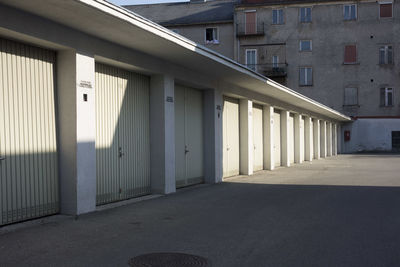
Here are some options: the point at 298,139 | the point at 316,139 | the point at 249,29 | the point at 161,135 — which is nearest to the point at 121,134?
the point at 161,135

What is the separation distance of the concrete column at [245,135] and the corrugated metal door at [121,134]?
24.8 ft

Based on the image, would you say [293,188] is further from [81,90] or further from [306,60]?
[306,60]

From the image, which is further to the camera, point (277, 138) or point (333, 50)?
point (333, 50)

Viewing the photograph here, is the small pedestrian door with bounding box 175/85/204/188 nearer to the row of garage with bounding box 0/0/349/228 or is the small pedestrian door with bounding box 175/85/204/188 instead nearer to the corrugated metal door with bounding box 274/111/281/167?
the row of garage with bounding box 0/0/349/228

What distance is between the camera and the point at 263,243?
666cm

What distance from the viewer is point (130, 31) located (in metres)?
9.39

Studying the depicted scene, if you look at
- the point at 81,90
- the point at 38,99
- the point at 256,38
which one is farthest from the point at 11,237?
the point at 256,38

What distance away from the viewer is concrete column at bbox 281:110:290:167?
25984 mm

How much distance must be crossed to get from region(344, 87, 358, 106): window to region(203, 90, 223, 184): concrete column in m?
33.8

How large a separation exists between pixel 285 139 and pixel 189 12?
2737 cm

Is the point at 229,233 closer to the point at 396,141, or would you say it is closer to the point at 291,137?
the point at 291,137

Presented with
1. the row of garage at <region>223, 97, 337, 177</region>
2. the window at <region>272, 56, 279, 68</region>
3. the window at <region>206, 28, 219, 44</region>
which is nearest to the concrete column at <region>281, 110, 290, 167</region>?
the row of garage at <region>223, 97, 337, 177</region>

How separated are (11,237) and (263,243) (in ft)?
12.1

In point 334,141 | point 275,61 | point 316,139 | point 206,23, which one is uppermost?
point 206,23
